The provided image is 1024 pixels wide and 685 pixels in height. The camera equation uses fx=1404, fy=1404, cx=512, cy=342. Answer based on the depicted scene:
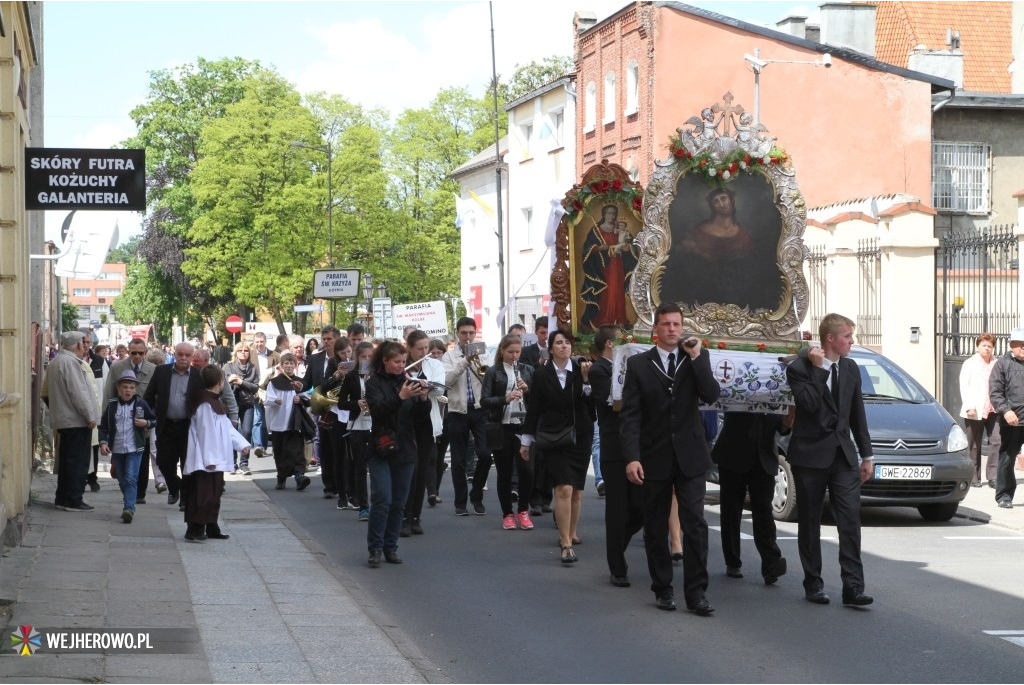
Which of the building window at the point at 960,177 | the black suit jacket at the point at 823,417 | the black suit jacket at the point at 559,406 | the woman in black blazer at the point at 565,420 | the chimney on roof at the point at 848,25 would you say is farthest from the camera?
the chimney on roof at the point at 848,25

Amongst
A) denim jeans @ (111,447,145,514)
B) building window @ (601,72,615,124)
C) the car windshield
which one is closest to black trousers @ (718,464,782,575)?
the car windshield

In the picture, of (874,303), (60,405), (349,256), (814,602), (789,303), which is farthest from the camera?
(349,256)

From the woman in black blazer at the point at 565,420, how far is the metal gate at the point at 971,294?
373 inches

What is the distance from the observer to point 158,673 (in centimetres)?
680

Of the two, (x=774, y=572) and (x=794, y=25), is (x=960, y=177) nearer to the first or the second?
(x=794, y=25)

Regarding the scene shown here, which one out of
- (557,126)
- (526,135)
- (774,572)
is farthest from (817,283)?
(526,135)

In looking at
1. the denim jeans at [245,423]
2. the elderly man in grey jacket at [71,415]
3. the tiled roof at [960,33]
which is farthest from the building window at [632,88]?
the elderly man in grey jacket at [71,415]

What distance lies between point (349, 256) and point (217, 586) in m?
52.9

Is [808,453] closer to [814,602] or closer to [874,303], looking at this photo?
[814,602]

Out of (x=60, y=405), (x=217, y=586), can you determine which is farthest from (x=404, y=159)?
(x=217, y=586)

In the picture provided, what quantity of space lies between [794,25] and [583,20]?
22.9 ft

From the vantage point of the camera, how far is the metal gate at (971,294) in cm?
1938

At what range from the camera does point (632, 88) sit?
39.3 metres

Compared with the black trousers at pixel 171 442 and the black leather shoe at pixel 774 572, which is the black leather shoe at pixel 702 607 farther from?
the black trousers at pixel 171 442
